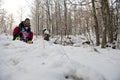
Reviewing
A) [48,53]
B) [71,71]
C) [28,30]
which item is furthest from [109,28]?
[71,71]

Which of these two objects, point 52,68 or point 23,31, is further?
point 23,31

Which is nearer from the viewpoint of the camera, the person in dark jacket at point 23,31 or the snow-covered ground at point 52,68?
the snow-covered ground at point 52,68

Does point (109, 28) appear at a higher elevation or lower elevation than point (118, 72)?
higher

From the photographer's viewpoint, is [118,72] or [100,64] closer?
[118,72]

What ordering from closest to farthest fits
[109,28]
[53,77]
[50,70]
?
[53,77] → [50,70] → [109,28]

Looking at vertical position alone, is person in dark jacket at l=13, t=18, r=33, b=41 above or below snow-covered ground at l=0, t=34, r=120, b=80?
above

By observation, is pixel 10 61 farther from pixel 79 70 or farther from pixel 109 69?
pixel 109 69

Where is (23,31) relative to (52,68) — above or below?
above

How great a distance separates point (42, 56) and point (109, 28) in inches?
232

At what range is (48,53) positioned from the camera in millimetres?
3295

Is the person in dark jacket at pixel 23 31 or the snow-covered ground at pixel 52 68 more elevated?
the person in dark jacket at pixel 23 31

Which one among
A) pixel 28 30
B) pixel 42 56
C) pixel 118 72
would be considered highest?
pixel 28 30

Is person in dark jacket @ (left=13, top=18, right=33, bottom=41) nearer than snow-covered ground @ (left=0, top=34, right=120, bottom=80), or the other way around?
snow-covered ground @ (left=0, top=34, right=120, bottom=80)

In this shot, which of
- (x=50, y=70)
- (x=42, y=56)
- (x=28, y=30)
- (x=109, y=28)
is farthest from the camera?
(x=109, y=28)
